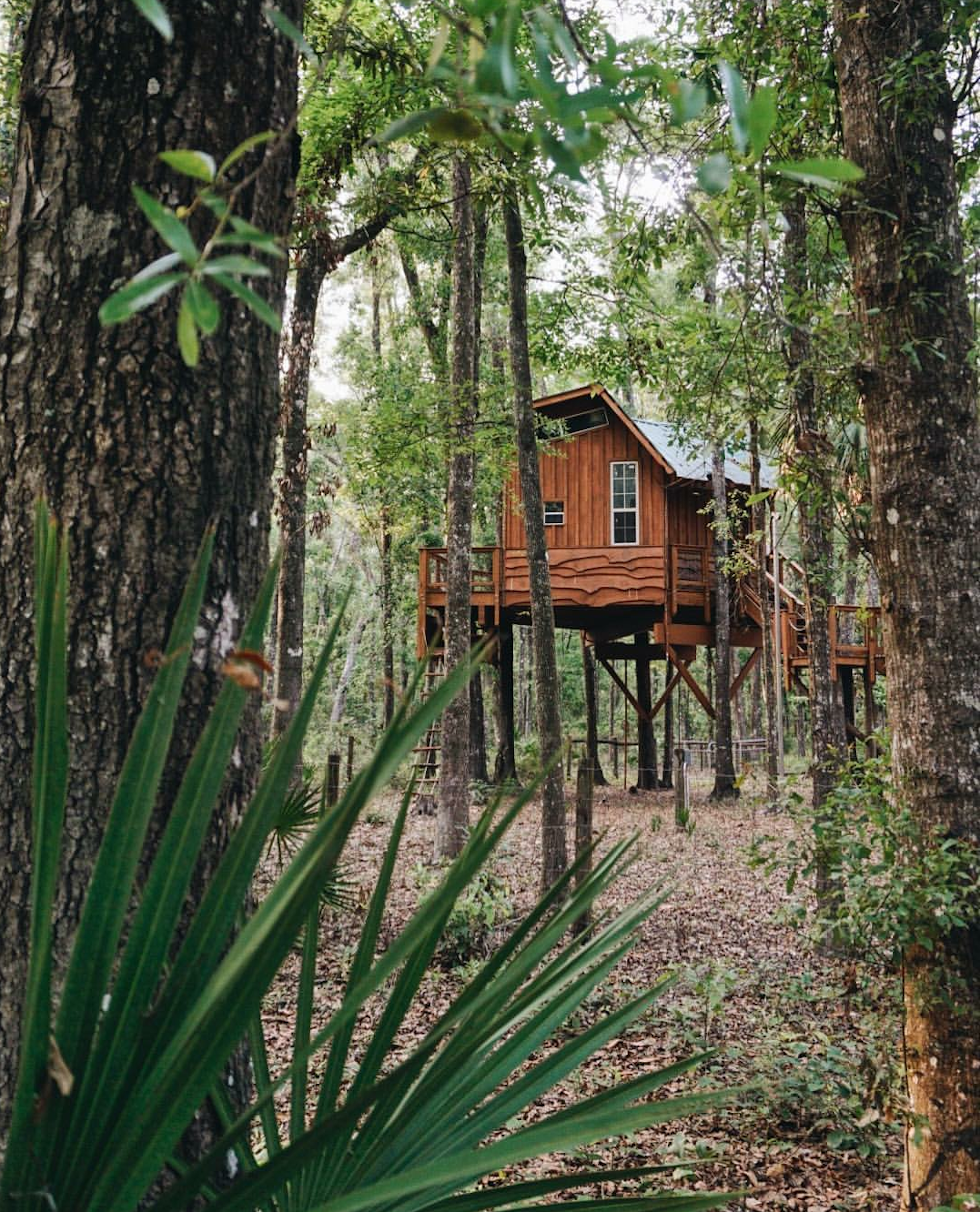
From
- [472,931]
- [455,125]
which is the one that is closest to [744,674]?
[472,931]

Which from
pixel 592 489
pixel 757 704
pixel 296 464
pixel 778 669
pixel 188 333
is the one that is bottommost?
pixel 757 704

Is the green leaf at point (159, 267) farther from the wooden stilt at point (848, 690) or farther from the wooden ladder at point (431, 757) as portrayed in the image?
the wooden stilt at point (848, 690)

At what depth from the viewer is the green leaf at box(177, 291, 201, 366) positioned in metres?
0.89

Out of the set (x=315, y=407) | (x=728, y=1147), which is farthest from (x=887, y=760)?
(x=315, y=407)

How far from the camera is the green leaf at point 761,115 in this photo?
89 cm

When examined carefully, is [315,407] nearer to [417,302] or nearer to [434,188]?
[417,302]

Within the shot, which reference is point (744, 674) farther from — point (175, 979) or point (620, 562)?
point (175, 979)

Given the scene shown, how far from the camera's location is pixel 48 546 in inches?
38.8

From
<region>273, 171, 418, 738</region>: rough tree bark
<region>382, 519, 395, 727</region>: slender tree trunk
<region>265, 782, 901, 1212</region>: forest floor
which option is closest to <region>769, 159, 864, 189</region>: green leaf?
<region>265, 782, 901, 1212</region>: forest floor

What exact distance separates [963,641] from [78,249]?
11.4ft

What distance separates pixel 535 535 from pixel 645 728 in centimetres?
1407

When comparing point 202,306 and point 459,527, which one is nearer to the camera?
point 202,306

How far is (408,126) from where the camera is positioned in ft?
3.48

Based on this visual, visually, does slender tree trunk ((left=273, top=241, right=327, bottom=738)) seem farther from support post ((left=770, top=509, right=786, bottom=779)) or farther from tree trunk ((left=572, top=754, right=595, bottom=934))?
support post ((left=770, top=509, right=786, bottom=779))
